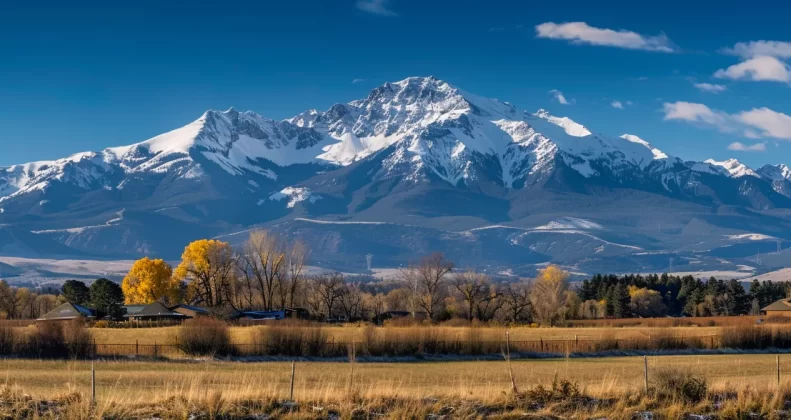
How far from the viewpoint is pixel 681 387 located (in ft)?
87.9

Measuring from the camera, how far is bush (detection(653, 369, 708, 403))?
26.6 m

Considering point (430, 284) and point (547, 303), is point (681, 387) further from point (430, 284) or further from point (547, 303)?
point (430, 284)

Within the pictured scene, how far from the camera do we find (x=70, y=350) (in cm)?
5512

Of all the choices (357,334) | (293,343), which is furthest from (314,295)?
(293,343)

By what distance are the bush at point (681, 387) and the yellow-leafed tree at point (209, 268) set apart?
313 ft

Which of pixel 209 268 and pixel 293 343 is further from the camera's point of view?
pixel 209 268

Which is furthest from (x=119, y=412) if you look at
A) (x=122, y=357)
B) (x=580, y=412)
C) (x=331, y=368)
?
(x=122, y=357)

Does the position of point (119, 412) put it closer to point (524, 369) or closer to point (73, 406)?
point (73, 406)

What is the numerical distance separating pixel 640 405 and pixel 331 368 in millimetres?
25954

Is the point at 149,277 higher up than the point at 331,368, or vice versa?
the point at 149,277

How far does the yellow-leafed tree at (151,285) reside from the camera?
431ft

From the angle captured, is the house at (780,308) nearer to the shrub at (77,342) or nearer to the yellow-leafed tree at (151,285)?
the yellow-leafed tree at (151,285)

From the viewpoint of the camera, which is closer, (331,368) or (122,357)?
(331,368)

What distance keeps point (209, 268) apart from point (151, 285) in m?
13.8
